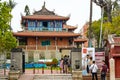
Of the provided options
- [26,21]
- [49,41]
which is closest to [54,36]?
[49,41]

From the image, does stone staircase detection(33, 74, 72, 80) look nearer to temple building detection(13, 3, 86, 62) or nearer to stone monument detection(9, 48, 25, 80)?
stone monument detection(9, 48, 25, 80)

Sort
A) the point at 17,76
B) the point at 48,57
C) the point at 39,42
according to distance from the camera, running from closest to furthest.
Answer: the point at 17,76 < the point at 48,57 < the point at 39,42

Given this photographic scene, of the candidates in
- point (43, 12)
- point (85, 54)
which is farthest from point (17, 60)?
point (43, 12)

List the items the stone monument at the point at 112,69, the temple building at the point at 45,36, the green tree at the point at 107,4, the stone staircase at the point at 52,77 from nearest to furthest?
the stone monument at the point at 112,69, the stone staircase at the point at 52,77, the green tree at the point at 107,4, the temple building at the point at 45,36

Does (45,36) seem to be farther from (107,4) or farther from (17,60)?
(17,60)

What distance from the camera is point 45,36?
2512 inches

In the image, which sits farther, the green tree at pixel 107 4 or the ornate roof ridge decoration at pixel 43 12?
the ornate roof ridge decoration at pixel 43 12

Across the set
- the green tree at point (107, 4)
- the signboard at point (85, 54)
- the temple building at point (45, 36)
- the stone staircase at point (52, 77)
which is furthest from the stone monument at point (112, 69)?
the temple building at point (45, 36)

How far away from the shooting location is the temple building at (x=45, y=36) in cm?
6200

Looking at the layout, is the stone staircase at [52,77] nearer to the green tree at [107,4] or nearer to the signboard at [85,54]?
the signboard at [85,54]

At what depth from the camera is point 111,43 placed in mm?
27625

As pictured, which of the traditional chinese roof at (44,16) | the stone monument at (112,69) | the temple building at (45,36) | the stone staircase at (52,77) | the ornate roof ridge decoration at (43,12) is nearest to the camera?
the stone monument at (112,69)

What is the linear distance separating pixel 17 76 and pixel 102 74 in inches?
233

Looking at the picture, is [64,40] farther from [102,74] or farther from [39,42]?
[102,74]
